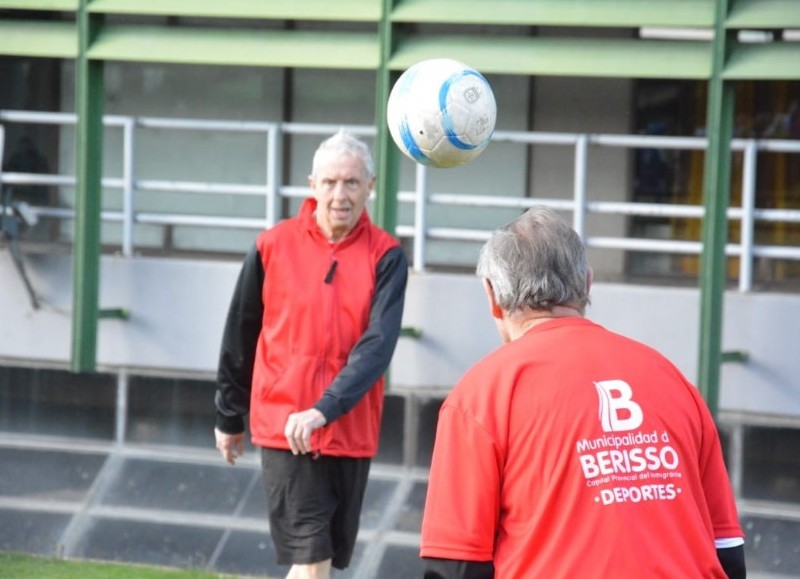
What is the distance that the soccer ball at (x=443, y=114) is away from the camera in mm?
5551

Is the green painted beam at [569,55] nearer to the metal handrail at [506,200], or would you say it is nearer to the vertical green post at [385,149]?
the vertical green post at [385,149]

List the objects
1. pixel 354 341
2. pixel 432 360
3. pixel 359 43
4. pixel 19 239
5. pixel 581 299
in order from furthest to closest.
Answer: pixel 19 239 < pixel 432 360 < pixel 359 43 < pixel 354 341 < pixel 581 299

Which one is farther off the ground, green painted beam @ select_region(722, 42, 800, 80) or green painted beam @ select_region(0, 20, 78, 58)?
green painted beam @ select_region(0, 20, 78, 58)

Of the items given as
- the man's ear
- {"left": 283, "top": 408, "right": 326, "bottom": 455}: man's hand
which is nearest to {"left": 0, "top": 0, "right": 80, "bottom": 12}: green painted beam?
{"left": 283, "top": 408, "right": 326, "bottom": 455}: man's hand

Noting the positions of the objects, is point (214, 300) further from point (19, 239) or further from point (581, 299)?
point (581, 299)

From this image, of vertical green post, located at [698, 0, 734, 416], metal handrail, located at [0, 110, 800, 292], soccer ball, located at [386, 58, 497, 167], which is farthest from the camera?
metal handrail, located at [0, 110, 800, 292]

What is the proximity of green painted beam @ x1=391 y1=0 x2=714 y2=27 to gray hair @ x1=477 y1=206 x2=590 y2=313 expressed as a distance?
446 cm

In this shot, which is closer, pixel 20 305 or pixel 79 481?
pixel 79 481

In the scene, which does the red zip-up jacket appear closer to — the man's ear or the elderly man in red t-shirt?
the man's ear

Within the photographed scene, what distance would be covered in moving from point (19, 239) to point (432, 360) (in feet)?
10.2

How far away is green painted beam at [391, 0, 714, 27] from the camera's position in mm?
7461

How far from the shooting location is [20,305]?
927 cm

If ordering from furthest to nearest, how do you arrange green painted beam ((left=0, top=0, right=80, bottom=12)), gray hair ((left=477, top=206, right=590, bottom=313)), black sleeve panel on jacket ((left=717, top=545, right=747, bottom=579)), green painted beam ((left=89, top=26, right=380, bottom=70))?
green painted beam ((left=0, top=0, right=80, bottom=12))
green painted beam ((left=89, top=26, right=380, bottom=70))
black sleeve panel on jacket ((left=717, top=545, right=747, bottom=579))
gray hair ((left=477, top=206, right=590, bottom=313))

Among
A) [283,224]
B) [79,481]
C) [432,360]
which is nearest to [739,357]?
[432,360]
